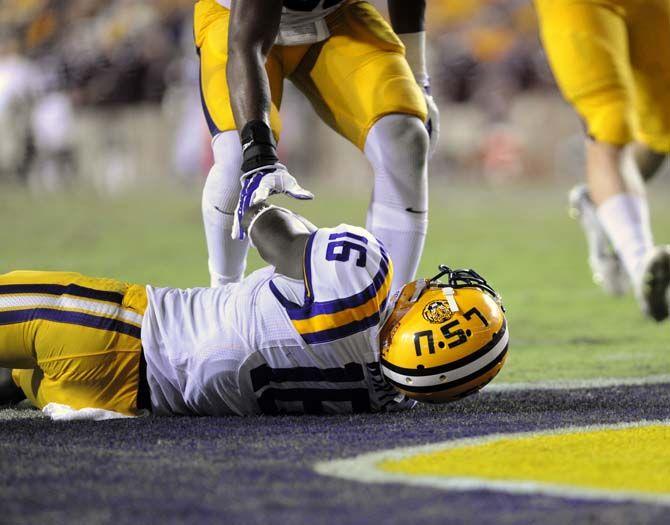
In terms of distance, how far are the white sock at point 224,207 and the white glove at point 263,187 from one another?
21.6 inches

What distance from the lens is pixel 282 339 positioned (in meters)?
2.71

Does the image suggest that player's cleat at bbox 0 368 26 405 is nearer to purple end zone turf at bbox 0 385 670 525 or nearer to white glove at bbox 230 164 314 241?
purple end zone turf at bbox 0 385 670 525

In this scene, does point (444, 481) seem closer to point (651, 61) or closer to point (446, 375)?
point (446, 375)

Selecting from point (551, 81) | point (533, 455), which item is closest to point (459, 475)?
point (533, 455)

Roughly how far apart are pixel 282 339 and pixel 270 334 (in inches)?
1.2

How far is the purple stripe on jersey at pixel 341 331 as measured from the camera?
265cm

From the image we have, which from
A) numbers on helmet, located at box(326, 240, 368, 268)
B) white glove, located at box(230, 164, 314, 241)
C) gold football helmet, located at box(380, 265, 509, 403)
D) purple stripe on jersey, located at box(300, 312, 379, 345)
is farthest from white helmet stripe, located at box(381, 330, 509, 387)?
white glove, located at box(230, 164, 314, 241)

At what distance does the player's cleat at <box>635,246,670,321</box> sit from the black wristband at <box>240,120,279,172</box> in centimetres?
129

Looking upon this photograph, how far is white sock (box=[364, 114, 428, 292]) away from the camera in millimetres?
3379

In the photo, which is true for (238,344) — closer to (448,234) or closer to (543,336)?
(543,336)

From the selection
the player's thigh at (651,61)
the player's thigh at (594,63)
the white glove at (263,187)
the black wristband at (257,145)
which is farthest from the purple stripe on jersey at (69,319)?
the player's thigh at (651,61)

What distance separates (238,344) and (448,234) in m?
6.25

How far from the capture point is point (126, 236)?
29.3 ft

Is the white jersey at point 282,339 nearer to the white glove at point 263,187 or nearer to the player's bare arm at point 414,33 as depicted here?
the white glove at point 263,187
